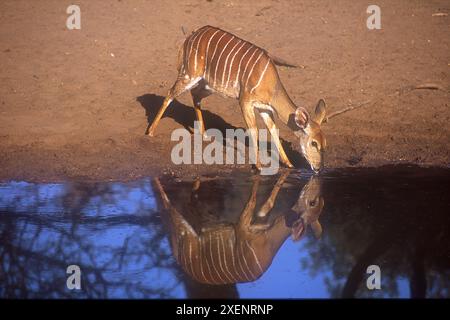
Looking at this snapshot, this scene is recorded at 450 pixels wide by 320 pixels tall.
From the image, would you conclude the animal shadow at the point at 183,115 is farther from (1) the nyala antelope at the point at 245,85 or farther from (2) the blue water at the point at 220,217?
(2) the blue water at the point at 220,217

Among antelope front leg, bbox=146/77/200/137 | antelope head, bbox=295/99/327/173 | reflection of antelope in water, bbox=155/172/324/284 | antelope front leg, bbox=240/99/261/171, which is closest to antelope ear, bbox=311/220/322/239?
reflection of antelope in water, bbox=155/172/324/284

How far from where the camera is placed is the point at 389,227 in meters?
6.64

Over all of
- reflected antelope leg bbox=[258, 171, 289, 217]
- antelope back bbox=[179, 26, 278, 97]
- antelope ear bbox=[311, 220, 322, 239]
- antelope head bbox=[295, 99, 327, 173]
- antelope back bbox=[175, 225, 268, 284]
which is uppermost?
antelope back bbox=[179, 26, 278, 97]

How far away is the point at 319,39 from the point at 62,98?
13.2 ft

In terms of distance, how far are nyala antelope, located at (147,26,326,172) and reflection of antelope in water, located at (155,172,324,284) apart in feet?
4.51

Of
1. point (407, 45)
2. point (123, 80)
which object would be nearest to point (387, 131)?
point (407, 45)

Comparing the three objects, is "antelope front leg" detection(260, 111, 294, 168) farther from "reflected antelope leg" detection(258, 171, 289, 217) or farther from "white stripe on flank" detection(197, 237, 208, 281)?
"white stripe on flank" detection(197, 237, 208, 281)

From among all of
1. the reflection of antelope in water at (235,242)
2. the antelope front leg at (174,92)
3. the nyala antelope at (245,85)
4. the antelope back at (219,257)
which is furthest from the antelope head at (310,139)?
the antelope back at (219,257)

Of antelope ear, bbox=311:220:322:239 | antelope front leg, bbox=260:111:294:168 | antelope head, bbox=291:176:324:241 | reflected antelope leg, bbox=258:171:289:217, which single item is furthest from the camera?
antelope front leg, bbox=260:111:294:168

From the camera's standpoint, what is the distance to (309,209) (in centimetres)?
719

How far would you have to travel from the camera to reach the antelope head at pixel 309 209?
21.8 ft

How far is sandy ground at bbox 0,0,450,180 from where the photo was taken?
8.87 meters

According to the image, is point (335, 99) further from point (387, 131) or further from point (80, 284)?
point (80, 284)

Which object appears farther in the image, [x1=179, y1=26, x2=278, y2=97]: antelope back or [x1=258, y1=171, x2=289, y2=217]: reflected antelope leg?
[x1=179, y1=26, x2=278, y2=97]: antelope back
